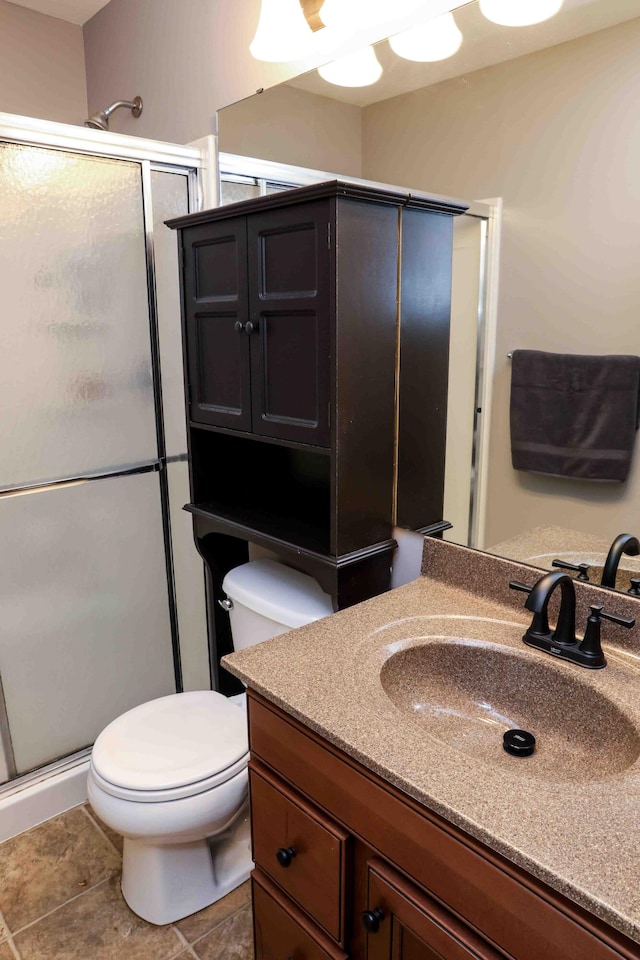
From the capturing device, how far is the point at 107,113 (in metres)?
2.16

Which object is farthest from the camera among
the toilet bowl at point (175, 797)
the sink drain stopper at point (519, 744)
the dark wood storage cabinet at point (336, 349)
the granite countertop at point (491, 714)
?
the toilet bowl at point (175, 797)

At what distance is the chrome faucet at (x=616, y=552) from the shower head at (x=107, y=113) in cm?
186

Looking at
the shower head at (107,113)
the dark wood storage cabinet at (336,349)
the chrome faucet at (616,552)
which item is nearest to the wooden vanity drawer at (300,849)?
the dark wood storage cabinet at (336,349)

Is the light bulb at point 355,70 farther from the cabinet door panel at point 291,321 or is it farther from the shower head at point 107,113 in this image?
the shower head at point 107,113

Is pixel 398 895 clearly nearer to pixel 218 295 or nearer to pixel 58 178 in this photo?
pixel 218 295

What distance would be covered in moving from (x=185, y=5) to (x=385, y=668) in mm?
2054

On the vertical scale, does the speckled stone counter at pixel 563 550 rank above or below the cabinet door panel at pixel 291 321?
below

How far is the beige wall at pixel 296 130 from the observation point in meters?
1.61

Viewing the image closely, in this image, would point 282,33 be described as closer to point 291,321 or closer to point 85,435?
point 291,321

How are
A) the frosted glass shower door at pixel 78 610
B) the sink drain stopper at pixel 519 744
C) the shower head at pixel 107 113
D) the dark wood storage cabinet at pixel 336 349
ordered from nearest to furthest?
the sink drain stopper at pixel 519 744, the dark wood storage cabinet at pixel 336 349, the frosted glass shower door at pixel 78 610, the shower head at pixel 107 113

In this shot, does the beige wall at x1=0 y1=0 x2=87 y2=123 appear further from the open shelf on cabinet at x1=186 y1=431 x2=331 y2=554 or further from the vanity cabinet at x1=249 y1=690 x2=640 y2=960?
the vanity cabinet at x1=249 y1=690 x2=640 y2=960

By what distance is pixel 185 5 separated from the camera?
2.02 meters

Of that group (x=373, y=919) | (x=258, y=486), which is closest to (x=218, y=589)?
→ (x=258, y=486)

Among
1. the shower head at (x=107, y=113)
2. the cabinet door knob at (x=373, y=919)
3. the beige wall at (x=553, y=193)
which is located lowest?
the cabinet door knob at (x=373, y=919)
